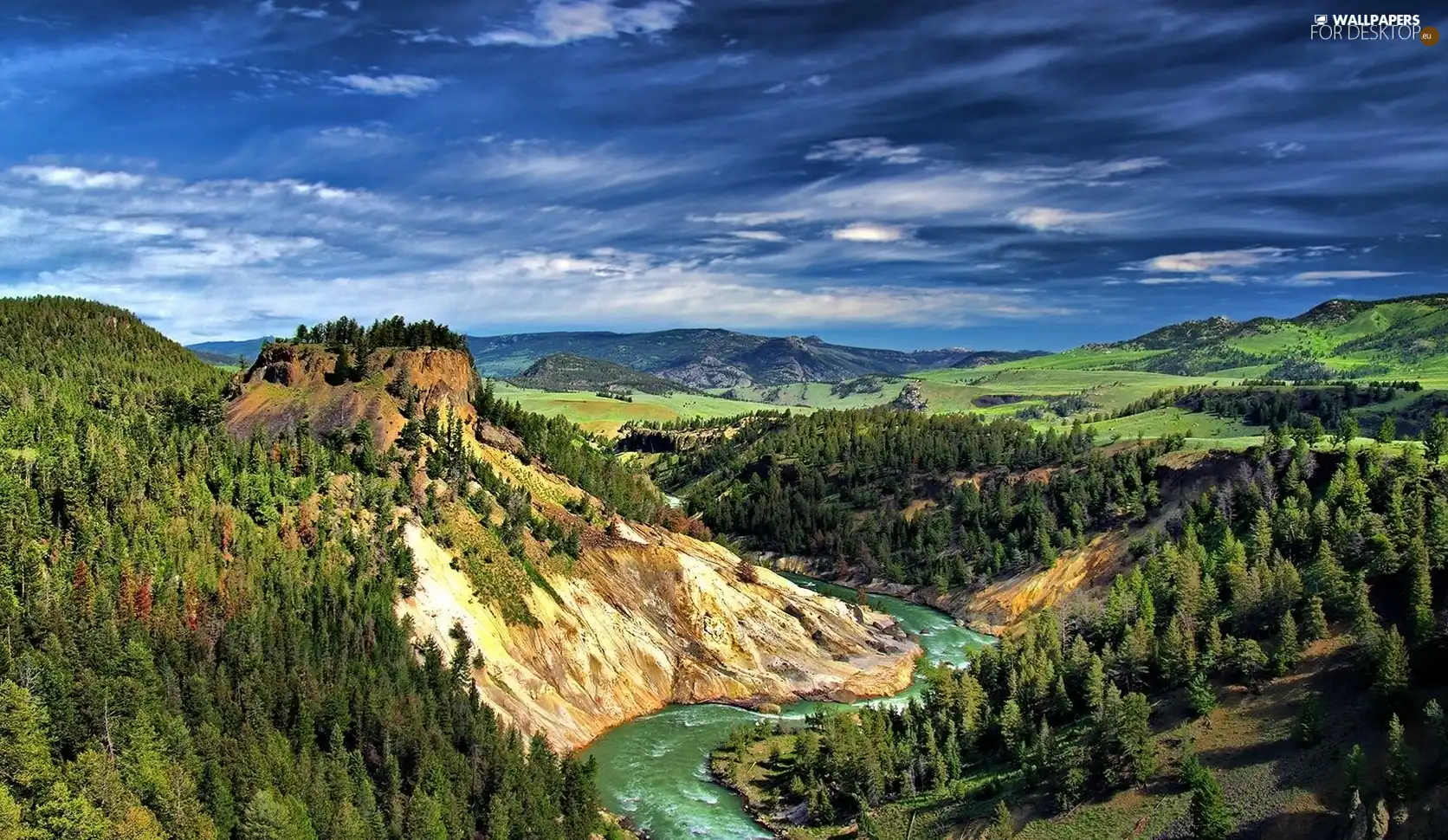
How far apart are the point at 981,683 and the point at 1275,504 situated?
71297 mm

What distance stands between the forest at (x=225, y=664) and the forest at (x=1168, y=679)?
27973 millimetres

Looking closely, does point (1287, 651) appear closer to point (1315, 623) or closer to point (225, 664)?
point (1315, 623)

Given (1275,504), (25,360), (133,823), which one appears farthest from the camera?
(25,360)

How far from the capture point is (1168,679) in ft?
292

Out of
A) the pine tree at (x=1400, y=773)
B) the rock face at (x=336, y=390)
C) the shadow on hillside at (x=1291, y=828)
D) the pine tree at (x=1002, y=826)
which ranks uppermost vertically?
the rock face at (x=336, y=390)

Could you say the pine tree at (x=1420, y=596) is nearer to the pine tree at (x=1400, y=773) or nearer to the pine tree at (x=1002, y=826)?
the pine tree at (x=1400, y=773)

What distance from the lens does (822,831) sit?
82.4 meters

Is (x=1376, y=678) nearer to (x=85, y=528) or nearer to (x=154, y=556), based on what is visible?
(x=154, y=556)

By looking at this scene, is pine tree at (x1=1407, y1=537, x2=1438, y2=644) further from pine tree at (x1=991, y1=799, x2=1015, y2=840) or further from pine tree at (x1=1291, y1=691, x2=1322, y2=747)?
pine tree at (x1=991, y1=799, x2=1015, y2=840)

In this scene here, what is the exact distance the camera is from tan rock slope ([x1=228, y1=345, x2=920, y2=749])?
343 ft

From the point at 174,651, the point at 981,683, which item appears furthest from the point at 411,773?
the point at 981,683

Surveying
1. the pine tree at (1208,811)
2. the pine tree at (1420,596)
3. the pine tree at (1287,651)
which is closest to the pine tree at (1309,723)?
the pine tree at (1287,651)

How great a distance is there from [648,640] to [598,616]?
6.68 m

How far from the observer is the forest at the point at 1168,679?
73188mm
